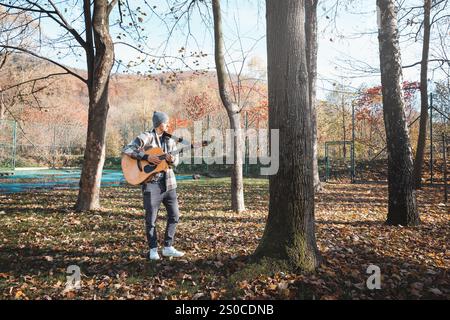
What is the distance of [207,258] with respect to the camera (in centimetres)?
490

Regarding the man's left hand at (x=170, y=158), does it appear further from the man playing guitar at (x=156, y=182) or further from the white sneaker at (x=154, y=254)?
the white sneaker at (x=154, y=254)

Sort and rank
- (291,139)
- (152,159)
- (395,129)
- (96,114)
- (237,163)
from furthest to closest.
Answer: (237,163)
(96,114)
(395,129)
(152,159)
(291,139)

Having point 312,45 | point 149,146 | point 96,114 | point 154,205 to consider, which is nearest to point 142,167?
point 149,146

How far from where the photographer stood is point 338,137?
36.1 m

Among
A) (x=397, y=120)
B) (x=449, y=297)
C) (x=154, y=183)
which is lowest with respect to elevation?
(x=449, y=297)

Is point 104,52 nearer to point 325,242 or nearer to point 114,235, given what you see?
point 114,235

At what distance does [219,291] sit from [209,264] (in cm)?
89

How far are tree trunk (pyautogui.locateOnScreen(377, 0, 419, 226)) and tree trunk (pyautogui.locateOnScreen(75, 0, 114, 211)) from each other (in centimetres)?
684

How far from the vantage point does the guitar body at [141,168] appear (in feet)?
15.7

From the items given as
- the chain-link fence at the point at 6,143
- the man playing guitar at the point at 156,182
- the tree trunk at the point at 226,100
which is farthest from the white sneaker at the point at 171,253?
the chain-link fence at the point at 6,143

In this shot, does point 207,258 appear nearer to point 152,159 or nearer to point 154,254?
point 154,254

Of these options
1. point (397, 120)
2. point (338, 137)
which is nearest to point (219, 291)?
point (397, 120)

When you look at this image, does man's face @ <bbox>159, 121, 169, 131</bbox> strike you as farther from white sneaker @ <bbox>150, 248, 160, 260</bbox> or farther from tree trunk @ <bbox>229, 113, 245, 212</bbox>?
tree trunk @ <bbox>229, 113, 245, 212</bbox>

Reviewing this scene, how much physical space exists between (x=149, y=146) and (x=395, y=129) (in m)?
5.38
